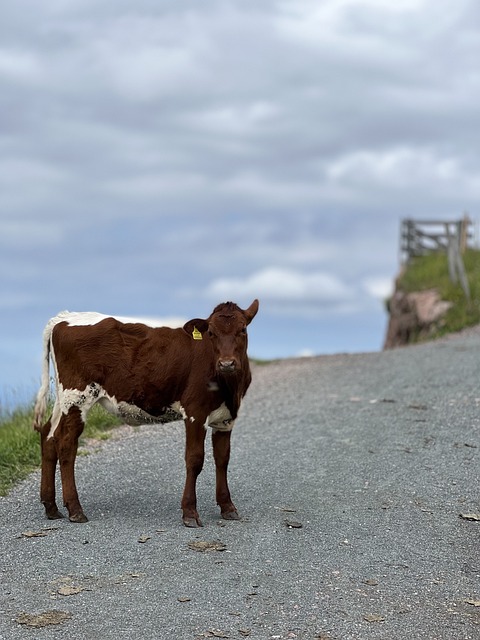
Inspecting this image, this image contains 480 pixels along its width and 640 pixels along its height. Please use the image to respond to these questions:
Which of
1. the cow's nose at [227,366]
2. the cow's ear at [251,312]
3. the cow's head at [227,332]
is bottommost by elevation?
the cow's nose at [227,366]

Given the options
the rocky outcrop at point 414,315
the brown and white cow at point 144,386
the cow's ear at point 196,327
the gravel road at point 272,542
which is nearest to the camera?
the gravel road at point 272,542

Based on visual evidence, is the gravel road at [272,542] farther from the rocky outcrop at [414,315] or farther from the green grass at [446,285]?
the rocky outcrop at [414,315]

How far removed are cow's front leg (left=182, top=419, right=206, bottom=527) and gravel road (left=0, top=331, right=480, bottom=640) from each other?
0.45 feet

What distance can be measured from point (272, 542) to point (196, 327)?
7.28ft

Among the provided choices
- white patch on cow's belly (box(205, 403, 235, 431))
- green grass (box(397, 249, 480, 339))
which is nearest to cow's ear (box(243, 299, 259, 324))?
white patch on cow's belly (box(205, 403, 235, 431))

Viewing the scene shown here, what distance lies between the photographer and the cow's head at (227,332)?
27.0ft

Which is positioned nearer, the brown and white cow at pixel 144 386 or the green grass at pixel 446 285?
the brown and white cow at pixel 144 386

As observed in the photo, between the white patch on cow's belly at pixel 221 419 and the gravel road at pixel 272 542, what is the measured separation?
37.9 inches

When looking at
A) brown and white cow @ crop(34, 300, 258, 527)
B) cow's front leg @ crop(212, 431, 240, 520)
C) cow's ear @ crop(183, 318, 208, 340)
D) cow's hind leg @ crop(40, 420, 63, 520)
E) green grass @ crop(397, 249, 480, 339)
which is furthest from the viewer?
green grass @ crop(397, 249, 480, 339)

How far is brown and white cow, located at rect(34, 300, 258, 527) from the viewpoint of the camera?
8805 mm

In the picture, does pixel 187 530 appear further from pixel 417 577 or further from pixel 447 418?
pixel 447 418

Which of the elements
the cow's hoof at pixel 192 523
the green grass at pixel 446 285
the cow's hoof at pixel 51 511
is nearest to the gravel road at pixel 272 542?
the cow's hoof at pixel 192 523

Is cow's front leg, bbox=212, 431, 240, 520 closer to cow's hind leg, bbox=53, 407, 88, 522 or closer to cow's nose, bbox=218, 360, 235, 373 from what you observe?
cow's nose, bbox=218, 360, 235, 373

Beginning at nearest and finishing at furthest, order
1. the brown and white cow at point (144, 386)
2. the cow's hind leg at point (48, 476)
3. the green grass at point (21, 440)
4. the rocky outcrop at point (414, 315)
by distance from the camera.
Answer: the brown and white cow at point (144, 386) → the cow's hind leg at point (48, 476) → the green grass at point (21, 440) → the rocky outcrop at point (414, 315)
